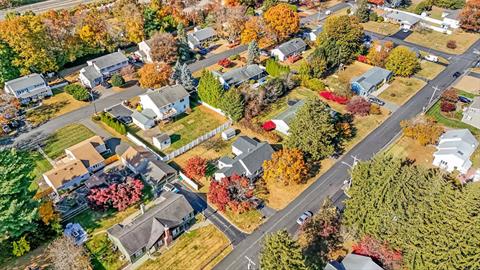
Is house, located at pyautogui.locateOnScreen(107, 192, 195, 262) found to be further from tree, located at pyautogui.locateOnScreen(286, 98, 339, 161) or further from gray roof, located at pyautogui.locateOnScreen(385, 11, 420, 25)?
gray roof, located at pyautogui.locateOnScreen(385, 11, 420, 25)

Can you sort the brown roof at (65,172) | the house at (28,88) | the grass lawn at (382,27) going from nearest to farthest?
the brown roof at (65,172) < the house at (28,88) < the grass lawn at (382,27)

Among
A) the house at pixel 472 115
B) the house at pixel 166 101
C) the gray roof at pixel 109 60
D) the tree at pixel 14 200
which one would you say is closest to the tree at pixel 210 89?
the house at pixel 166 101

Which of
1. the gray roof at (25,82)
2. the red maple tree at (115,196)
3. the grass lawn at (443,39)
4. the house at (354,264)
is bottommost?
the grass lawn at (443,39)

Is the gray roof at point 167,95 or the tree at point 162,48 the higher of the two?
the tree at point 162,48

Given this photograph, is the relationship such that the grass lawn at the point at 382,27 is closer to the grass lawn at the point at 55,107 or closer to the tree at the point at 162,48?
the tree at the point at 162,48

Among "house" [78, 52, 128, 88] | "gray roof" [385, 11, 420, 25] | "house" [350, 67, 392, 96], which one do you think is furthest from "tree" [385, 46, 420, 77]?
"house" [78, 52, 128, 88]

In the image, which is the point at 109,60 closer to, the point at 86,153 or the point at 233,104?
the point at 86,153

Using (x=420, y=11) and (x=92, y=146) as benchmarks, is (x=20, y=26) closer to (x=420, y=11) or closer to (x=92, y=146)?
(x=92, y=146)
